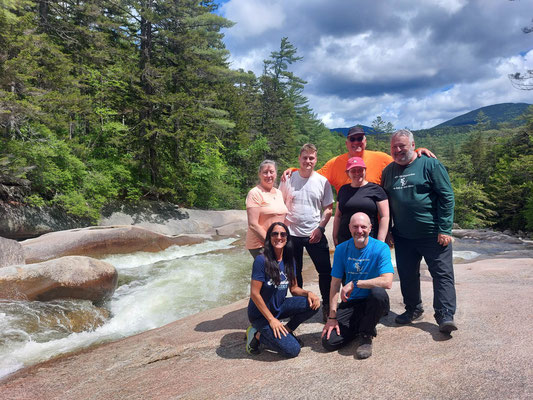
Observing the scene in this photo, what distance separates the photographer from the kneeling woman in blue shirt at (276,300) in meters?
3.20

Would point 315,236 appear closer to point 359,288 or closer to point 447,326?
point 359,288

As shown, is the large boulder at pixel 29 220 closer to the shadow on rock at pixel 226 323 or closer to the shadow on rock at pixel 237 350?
the shadow on rock at pixel 226 323

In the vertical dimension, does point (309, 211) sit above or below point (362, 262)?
above

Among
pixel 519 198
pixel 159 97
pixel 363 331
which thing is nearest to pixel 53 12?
pixel 159 97

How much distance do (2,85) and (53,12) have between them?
32.3ft

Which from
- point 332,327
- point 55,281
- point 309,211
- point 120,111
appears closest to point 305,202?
point 309,211

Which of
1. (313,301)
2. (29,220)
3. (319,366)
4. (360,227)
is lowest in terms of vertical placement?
(319,366)

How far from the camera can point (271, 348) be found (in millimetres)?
3277

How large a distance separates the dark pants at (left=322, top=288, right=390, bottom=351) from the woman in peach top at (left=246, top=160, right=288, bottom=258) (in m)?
1.14

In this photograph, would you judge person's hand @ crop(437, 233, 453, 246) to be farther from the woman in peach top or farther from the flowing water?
the flowing water

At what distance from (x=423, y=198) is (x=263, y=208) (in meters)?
1.73

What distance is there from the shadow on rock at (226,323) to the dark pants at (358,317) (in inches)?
62.7

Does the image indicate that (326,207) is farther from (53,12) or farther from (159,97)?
(53,12)

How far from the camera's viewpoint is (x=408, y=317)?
3691mm
